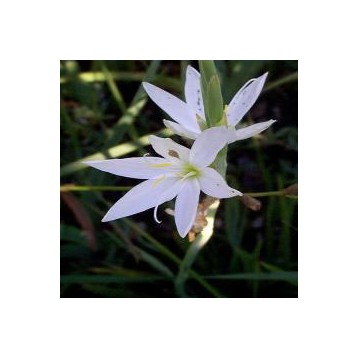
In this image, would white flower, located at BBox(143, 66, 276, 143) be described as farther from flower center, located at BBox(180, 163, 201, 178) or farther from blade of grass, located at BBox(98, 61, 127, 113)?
blade of grass, located at BBox(98, 61, 127, 113)

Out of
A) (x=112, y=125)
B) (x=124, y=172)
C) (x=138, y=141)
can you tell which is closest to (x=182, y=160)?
(x=124, y=172)

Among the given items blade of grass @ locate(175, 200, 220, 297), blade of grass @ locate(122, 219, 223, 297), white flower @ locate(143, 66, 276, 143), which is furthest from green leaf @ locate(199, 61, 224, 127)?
blade of grass @ locate(122, 219, 223, 297)

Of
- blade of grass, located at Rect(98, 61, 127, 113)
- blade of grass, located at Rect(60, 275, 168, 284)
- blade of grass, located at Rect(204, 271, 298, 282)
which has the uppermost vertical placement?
blade of grass, located at Rect(98, 61, 127, 113)

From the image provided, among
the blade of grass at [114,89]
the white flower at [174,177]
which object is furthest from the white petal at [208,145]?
the blade of grass at [114,89]

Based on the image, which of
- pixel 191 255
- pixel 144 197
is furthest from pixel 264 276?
pixel 144 197

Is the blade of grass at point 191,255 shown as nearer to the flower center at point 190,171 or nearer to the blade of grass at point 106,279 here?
the blade of grass at point 106,279
